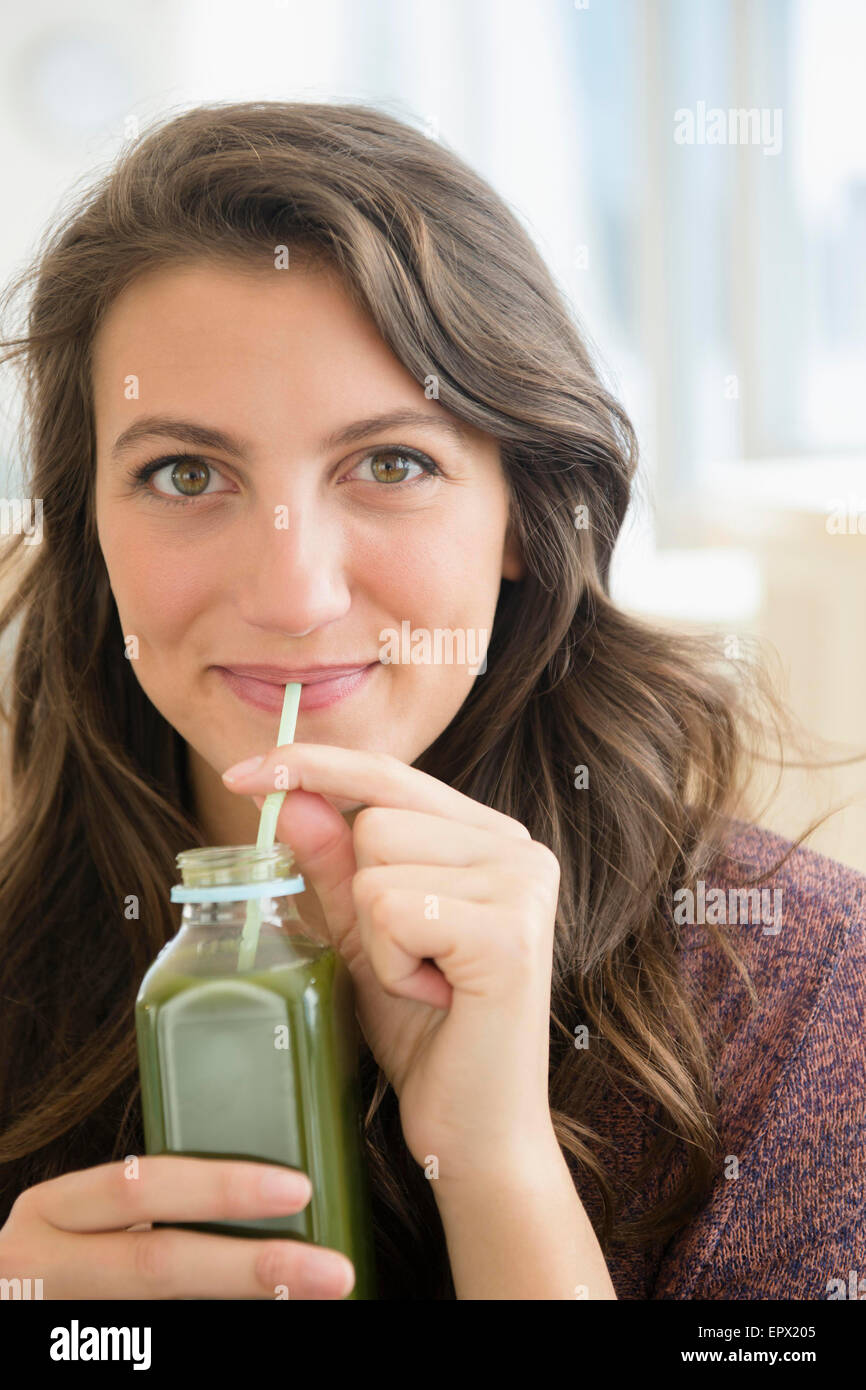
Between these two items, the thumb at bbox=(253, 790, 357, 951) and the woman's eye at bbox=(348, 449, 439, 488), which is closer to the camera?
the thumb at bbox=(253, 790, 357, 951)

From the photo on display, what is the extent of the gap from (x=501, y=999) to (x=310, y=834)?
18 cm

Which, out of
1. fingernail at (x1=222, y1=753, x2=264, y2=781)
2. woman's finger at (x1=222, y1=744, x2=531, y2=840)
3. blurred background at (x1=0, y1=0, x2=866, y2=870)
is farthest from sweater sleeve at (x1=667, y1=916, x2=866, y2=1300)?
blurred background at (x1=0, y1=0, x2=866, y2=870)

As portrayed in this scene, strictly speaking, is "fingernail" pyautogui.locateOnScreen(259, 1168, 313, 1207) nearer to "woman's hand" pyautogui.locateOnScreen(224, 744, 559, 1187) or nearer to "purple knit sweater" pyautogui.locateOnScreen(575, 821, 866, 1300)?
"woman's hand" pyautogui.locateOnScreen(224, 744, 559, 1187)

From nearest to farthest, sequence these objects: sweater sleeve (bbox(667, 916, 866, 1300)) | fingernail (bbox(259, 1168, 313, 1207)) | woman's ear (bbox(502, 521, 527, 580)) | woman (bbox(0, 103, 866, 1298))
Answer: fingernail (bbox(259, 1168, 313, 1207)) → woman (bbox(0, 103, 866, 1298)) → sweater sleeve (bbox(667, 916, 866, 1300)) → woman's ear (bbox(502, 521, 527, 580))

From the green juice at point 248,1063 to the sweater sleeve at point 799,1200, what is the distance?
1.28ft

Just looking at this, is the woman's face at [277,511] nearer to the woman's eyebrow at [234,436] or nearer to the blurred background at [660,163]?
the woman's eyebrow at [234,436]

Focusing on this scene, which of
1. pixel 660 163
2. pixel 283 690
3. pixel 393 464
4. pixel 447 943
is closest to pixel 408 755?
pixel 283 690

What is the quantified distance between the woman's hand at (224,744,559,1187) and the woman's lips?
20cm

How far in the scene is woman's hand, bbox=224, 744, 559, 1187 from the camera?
2.56ft

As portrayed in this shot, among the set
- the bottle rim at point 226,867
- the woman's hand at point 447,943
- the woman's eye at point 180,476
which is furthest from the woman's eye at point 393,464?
the bottle rim at point 226,867

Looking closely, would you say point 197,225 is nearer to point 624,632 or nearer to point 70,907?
point 624,632

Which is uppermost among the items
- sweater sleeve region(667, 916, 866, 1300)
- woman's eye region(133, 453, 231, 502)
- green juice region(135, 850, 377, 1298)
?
woman's eye region(133, 453, 231, 502)
